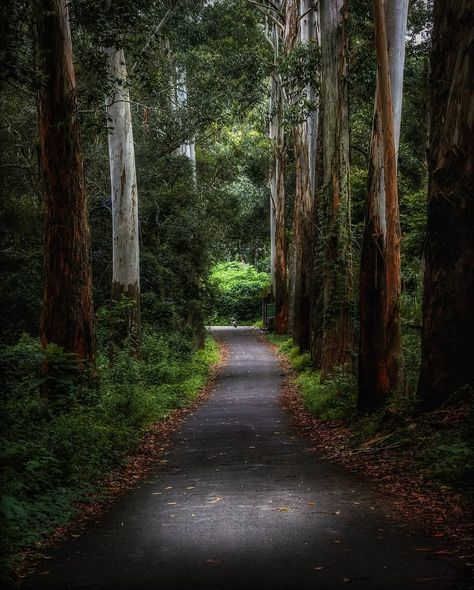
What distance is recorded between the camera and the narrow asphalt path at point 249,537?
14.2 ft

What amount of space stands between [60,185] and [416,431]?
22.9ft

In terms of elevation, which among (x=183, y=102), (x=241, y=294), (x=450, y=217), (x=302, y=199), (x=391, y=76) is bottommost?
(x=241, y=294)

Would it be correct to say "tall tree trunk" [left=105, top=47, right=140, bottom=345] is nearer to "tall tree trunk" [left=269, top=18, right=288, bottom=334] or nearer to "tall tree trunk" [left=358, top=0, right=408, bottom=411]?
"tall tree trunk" [left=358, top=0, right=408, bottom=411]

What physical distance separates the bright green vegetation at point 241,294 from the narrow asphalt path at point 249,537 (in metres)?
44.9

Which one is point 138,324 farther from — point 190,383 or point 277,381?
point 277,381

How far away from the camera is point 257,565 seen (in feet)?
15.0

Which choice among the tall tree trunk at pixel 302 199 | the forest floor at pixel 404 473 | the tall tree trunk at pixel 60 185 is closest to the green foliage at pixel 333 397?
the forest floor at pixel 404 473

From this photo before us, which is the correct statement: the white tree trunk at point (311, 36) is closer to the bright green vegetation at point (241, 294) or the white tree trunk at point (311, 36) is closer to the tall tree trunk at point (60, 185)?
the tall tree trunk at point (60, 185)

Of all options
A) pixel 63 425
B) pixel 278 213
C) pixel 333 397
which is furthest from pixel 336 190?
pixel 278 213

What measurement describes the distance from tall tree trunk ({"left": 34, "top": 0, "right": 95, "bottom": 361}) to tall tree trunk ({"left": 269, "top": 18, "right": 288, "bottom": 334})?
64.5 feet

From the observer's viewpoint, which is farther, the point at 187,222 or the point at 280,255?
the point at 280,255

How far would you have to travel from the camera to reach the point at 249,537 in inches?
208

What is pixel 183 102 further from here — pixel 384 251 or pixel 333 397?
pixel 384 251

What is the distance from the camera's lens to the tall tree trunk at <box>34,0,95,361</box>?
37.0 feet
